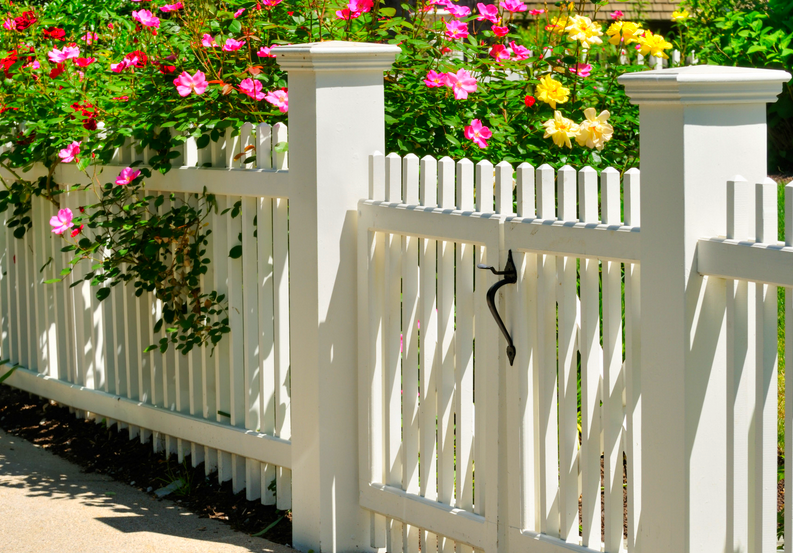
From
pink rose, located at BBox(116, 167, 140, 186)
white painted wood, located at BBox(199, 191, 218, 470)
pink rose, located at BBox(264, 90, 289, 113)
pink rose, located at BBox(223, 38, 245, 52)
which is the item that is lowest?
white painted wood, located at BBox(199, 191, 218, 470)

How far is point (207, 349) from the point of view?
4098 mm

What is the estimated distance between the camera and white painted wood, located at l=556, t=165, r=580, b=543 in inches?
108

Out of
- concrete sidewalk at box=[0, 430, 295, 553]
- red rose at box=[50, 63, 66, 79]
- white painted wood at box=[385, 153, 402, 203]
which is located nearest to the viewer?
white painted wood at box=[385, 153, 402, 203]

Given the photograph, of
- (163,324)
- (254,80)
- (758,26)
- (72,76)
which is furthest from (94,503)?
(758,26)

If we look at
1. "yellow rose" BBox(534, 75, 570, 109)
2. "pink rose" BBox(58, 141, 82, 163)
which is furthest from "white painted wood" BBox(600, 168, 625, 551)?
"pink rose" BBox(58, 141, 82, 163)

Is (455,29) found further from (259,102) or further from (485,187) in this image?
(485,187)

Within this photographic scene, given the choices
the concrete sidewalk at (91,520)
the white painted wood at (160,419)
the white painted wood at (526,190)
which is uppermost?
the white painted wood at (526,190)

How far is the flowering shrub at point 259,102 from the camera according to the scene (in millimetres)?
3881

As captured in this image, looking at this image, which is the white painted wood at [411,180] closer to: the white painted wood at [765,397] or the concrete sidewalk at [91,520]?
the white painted wood at [765,397]

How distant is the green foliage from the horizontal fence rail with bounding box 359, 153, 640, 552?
5812 mm

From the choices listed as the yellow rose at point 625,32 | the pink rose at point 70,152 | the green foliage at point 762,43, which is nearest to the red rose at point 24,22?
the pink rose at point 70,152

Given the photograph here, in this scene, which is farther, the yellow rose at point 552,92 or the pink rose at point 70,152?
the pink rose at point 70,152

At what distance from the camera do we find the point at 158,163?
4125 mm

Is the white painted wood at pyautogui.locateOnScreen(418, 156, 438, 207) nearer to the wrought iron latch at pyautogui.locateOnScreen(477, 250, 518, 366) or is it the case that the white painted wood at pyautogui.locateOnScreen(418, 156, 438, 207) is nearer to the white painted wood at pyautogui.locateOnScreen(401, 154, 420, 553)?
the white painted wood at pyautogui.locateOnScreen(401, 154, 420, 553)
